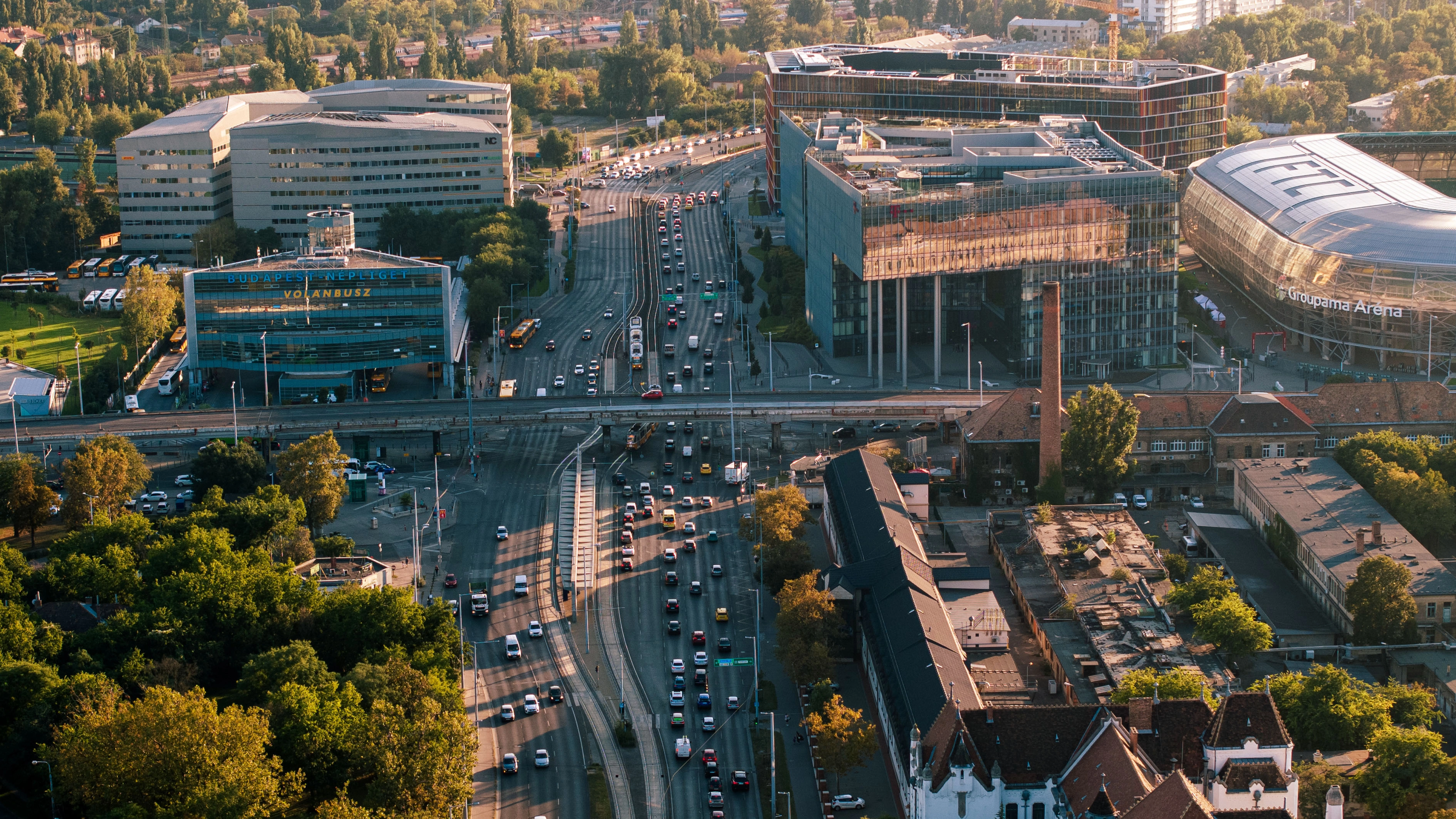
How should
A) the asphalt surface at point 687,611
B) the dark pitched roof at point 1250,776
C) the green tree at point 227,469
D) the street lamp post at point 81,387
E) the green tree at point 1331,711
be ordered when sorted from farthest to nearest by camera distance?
the street lamp post at point 81,387, the green tree at point 227,469, the asphalt surface at point 687,611, the green tree at point 1331,711, the dark pitched roof at point 1250,776

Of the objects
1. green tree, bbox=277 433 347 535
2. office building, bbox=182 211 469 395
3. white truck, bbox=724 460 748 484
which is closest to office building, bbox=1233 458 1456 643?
white truck, bbox=724 460 748 484

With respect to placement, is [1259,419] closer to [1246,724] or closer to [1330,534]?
[1330,534]

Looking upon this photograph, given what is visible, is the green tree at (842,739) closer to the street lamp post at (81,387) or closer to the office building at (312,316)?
the office building at (312,316)

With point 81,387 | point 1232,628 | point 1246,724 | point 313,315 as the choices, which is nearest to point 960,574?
point 1232,628

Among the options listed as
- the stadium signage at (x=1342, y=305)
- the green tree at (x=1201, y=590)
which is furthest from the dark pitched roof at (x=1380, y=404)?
the green tree at (x=1201, y=590)

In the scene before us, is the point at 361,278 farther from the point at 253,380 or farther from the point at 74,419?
the point at 74,419

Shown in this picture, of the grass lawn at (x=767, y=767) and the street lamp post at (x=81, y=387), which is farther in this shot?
the street lamp post at (x=81, y=387)
